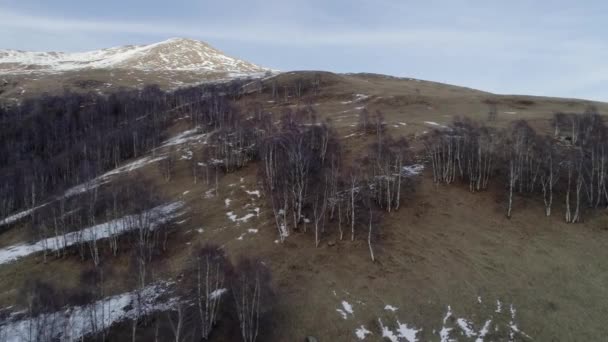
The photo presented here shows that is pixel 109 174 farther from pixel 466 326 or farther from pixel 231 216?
pixel 466 326

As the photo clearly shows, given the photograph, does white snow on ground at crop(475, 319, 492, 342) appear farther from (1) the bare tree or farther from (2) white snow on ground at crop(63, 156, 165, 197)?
(2) white snow on ground at crop(63, 156, 165, 197)

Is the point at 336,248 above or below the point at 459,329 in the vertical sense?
above

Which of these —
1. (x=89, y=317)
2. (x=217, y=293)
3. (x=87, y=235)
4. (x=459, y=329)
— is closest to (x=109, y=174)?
(x=87, y=235)

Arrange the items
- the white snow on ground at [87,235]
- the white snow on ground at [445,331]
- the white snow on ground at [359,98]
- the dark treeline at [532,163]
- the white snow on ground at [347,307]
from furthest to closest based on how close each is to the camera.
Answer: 1. the white snow on ground at [359,98]
2. the white snow on ground at [87,235]
3. the dark treeline at [532,163]
4. the white snow on ground at [347,307]
5. the white snow on ground at [445,331]

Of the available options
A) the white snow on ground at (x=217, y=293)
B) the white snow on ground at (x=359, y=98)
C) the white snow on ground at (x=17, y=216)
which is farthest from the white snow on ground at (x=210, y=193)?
the white snow on ground at (x=359, y=98)

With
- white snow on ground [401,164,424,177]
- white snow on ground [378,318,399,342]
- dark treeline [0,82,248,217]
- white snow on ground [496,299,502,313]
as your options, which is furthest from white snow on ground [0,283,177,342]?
dark treeline [0,82,248,217]

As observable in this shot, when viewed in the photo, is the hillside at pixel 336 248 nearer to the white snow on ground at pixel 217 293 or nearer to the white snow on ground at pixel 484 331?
the white snow on ground at pixel 484 331

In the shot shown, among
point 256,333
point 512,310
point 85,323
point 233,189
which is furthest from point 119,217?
point 512,310
